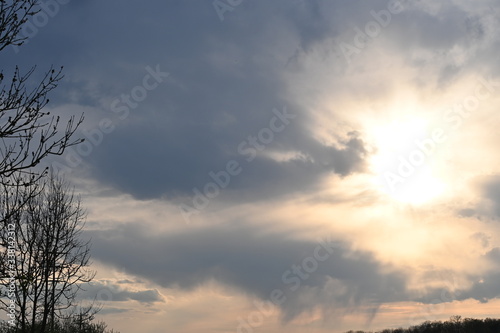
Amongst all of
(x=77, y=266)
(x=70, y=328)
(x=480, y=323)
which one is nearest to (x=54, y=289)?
(x=77, y=266)

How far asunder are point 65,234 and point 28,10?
50.4 ft

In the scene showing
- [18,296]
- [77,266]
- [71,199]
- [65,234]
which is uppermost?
[71,199]

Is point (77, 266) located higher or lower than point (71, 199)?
lower

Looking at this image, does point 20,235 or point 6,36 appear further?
point 20,235

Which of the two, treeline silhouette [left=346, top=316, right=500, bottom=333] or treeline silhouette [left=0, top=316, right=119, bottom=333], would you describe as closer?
treeline silhouette [left=0, top=316, right=119, bottom=333]

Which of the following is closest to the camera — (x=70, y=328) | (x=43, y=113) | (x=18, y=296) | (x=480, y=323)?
(x=43, y=113)

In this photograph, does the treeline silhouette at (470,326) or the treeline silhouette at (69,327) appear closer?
the treeline silhouette at (69,327)

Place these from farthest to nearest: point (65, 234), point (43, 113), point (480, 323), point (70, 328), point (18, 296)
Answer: point (480, 323), point (70, 328), point (65, 234), point (18, 296), point (43, 113)

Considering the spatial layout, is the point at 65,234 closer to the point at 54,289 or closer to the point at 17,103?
the point at 54,289

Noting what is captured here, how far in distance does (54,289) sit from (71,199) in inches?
176

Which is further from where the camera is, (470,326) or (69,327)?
(470,326)

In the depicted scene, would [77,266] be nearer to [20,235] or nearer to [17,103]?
[20,235]

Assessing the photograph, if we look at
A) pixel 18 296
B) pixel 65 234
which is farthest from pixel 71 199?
pixel 18 296

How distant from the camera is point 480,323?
137m
